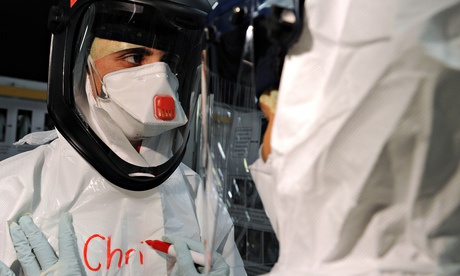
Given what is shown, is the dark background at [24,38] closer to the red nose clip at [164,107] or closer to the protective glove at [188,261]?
the red nose clip at [164,107]

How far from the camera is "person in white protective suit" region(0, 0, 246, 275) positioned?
116 centimetres

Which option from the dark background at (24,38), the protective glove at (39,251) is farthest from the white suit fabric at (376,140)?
the dark background at (24,38)

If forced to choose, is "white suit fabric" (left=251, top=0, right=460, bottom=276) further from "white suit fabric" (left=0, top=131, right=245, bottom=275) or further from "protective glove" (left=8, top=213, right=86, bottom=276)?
"protective glove" (left=8, top=213, right=86, bottom=276)

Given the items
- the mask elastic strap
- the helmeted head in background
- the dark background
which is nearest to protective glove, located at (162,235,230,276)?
the helmeted head in background

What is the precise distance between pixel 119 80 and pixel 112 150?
200mm

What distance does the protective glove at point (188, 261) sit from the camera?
3.81 ft

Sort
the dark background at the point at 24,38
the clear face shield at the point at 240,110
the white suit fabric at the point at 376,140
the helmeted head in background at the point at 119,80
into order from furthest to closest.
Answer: the dark background at the point at 24,38 < the helmeted head in background at the point at 119,80 < the clear face shield at the point at 240,110 < the white suit fabric at the point at 376,140

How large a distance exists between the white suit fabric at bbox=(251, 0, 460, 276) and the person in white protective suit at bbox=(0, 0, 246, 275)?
63 centimetres

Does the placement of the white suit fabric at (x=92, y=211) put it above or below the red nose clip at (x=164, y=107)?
below

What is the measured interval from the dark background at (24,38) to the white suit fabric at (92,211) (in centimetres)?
86

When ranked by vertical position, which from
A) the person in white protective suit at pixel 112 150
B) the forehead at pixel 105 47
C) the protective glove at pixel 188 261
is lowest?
the protective glove at pixel 188 261

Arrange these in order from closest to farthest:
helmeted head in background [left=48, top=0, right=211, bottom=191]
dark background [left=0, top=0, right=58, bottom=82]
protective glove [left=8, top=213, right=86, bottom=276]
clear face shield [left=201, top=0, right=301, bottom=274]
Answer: clear face shield [left=201, top=0, right=301, bottom=274]
protective glove [left=8, top=213, right=86, bottom=276]
helmeted head in background [left=48, top=0, right=211, bottom=191]
dark background [left=0, top=0, right=58, bottom=82]

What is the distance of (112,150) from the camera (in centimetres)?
129

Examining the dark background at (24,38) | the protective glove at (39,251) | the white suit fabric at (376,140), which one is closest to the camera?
the white suit fabric at (376,140)
